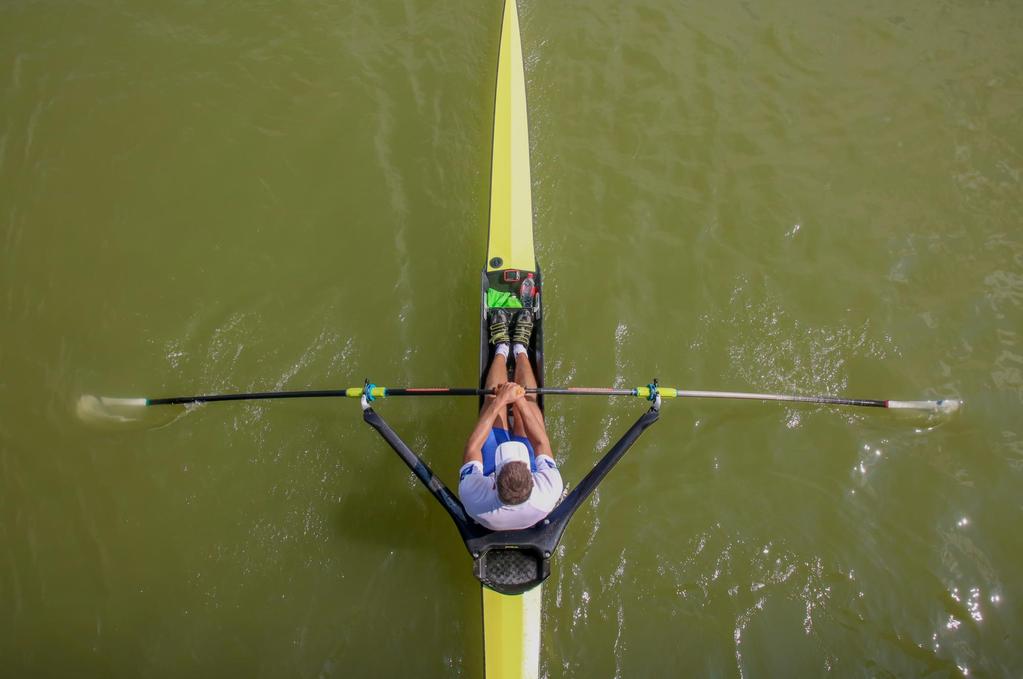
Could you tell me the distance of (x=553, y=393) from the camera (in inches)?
191

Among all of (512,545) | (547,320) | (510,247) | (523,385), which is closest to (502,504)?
(512,545)

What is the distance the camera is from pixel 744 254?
6.17 metres

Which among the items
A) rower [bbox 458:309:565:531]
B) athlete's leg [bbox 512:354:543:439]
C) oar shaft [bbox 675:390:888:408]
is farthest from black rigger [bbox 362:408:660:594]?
oar shaft [bbox 675:390:888:408]

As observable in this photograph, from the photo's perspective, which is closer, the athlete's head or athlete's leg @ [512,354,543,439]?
the athlete's head

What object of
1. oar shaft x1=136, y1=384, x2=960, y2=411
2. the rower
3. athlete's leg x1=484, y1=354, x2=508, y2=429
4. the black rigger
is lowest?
the black rigger

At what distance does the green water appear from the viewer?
4684 mm

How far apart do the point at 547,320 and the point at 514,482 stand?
7.98 feet

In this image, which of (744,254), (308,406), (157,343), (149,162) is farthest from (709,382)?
(149,162)

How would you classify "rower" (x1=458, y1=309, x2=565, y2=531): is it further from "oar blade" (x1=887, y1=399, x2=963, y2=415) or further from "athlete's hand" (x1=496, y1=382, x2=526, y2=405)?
"oar blade" (x1=887, y1=399, x2=963, y2=415)

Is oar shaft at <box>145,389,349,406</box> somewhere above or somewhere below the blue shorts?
→ above

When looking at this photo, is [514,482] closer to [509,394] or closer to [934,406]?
[509,394]

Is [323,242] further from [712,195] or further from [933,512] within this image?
[933,512]

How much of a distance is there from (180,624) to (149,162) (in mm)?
4535

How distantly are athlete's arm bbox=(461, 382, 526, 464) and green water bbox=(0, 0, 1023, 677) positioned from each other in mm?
754
